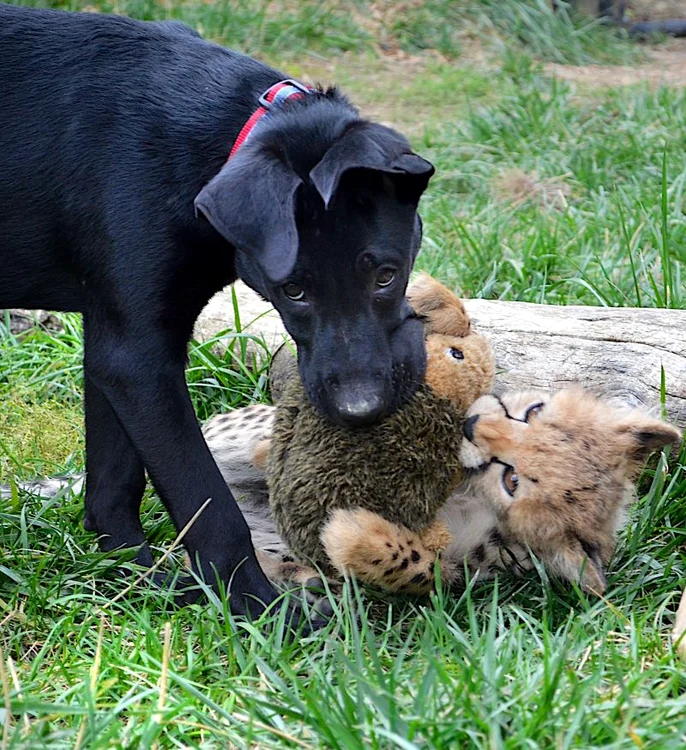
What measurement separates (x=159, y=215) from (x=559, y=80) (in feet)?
20.0

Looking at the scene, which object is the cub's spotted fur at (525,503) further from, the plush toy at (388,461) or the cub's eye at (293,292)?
the cub's eye at (293,292)

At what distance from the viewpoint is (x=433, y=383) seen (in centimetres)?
307

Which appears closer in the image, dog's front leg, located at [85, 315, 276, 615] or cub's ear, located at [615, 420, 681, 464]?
cub's ear, located at [615, 420, 681, 464]

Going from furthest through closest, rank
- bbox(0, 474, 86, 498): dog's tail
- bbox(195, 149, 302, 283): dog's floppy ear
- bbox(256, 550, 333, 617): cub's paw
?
bbox(0, 474, 86, 498): dog's tail, bbox(256, 550, 333, 617): cub's paw, bbox(195, 149, 302, 283): dog's floppy ear

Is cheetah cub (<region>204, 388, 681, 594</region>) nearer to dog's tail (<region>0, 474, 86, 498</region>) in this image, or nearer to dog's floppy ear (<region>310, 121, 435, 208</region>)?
dog's floppy ear (<region>310, 121, 435, 208</region>)

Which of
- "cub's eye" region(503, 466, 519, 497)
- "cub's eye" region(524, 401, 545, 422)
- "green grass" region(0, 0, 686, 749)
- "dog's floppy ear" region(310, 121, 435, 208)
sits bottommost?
"green grass" region(0, 0, 686, 749)

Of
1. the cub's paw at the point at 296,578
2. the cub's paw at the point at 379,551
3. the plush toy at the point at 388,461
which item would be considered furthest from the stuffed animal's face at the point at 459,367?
the cub's paw at the point at 296,578

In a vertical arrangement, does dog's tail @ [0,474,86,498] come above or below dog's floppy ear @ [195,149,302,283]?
below

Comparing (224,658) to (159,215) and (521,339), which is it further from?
(521,339)

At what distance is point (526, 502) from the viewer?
293cm

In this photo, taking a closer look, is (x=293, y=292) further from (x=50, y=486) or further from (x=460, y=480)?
(x=50, y=486)

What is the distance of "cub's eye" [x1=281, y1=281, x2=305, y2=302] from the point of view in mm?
2984

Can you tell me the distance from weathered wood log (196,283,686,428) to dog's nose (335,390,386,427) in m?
1.03

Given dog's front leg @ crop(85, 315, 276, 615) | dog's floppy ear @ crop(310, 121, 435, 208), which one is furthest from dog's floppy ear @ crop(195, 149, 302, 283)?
dog's front leg @ crop(85, 315, 276, 615)
